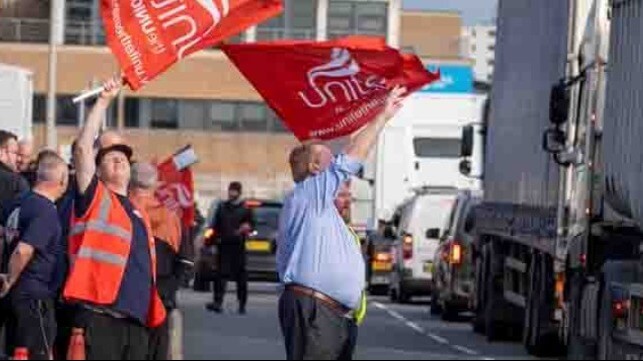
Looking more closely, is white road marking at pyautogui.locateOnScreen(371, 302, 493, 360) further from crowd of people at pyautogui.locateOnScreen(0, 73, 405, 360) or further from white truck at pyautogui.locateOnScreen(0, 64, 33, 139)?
crowd of people at pyautogui.locateOnScreen(0, 73, 405, 360)

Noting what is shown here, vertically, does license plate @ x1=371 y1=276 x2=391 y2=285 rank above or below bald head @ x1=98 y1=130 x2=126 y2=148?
below

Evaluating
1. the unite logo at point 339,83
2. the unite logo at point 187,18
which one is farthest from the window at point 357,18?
the unite logo at point 187,18

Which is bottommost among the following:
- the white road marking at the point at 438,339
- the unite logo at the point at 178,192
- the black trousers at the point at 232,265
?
the white road marking at the point at 438,339

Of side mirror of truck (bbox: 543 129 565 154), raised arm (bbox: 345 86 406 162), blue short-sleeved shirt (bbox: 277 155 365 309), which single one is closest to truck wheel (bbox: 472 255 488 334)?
side mirror of truck (bbox: 543 129 565 154)

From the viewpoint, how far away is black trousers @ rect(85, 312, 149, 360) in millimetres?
13766

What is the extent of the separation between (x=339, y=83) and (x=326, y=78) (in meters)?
0.10

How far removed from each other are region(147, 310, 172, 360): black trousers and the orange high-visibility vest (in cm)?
72

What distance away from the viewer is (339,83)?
17531 mm

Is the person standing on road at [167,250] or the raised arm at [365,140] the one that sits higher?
the raised arm at [365,140]

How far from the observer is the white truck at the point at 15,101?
26.3 m

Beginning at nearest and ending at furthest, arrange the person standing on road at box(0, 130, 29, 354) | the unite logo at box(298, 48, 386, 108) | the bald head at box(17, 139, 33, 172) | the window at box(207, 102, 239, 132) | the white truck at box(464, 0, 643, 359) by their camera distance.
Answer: the person standing on road at box(0, 130, 29, 354)
the unite logo at box(298, 48, 386, 108)
the white truck at box(464, 0, 643, 359)
the bald head at box(17, 139, 33, 172)
the window at box(207, 102, 239, 132)

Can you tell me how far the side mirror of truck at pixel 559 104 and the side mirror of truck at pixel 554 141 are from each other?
15 centimetres

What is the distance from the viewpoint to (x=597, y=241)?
67.8 feet

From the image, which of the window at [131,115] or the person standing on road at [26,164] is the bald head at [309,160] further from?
the window at [131,115]
